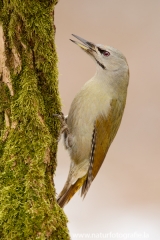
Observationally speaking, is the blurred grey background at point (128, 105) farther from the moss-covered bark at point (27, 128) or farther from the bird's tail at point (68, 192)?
the moss-covered bark at point (27, 128)

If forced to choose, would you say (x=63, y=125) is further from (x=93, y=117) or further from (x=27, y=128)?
(x=27, y=128)

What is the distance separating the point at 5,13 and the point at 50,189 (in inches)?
36.3

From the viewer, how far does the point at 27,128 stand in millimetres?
2303

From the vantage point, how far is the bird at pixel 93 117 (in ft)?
9.68

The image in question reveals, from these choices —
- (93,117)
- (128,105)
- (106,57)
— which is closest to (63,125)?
(93,117)

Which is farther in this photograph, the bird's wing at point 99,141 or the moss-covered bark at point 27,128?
the bird's wing at point 99,141

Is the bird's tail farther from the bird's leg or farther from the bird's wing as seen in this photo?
the bird's leg

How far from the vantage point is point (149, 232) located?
494 cm

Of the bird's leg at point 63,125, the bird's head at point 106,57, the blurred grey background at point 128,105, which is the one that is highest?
the bird's head at point 106,57

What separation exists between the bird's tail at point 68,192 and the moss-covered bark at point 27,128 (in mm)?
472

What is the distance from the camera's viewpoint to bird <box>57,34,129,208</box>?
295 centimetres

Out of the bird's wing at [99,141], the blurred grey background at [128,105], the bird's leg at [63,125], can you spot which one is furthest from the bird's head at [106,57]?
the blurred grey background at [128,105]

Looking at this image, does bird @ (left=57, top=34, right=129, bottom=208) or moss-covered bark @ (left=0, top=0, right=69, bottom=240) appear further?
bird @ (left=57, top=34, right=129, bottom=208)

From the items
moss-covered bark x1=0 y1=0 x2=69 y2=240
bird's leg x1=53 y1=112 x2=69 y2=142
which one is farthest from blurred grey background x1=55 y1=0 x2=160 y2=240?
moss-covered bark x1=0 y1=0 x2=69 y2=240
